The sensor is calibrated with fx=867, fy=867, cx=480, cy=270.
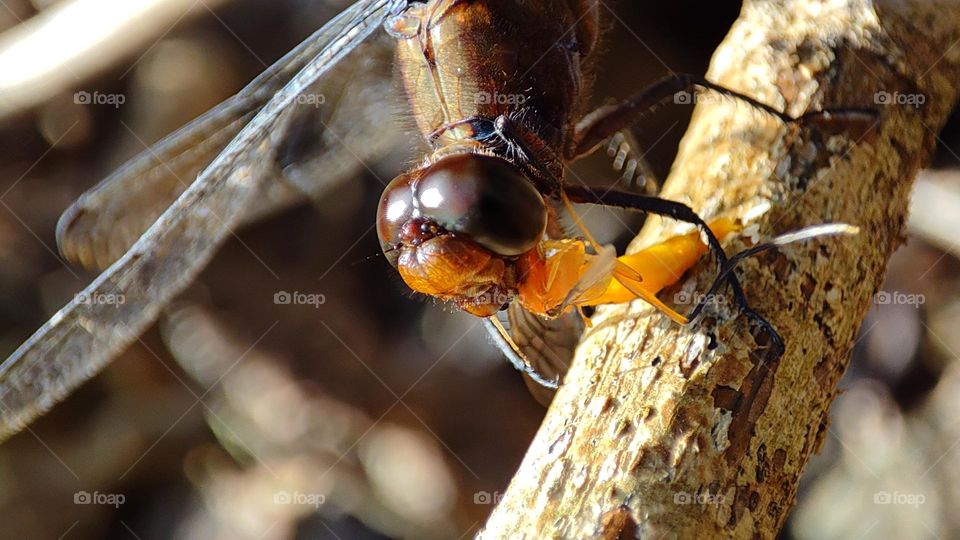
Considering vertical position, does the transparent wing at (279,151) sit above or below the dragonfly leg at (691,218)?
above

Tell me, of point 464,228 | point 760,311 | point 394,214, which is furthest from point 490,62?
point 760,311

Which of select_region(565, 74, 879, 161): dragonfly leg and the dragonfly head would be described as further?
select_region(565, 74, 879, 161): dragonfly leg

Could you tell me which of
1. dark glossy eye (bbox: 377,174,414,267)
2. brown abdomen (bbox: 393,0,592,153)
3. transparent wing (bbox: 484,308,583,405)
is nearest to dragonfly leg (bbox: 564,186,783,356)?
brown abdomen (bbox: 393,0,592,153)

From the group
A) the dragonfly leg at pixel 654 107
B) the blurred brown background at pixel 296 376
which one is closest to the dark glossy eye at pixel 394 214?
the dragonfly leg at pixel 654 107

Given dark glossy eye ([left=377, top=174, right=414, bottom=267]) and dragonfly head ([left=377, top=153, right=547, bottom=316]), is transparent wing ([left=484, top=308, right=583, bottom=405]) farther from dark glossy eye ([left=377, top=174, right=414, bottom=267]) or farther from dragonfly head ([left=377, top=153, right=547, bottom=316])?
dark glossy eye ([left=377, top=174, right=414, bottom=267])

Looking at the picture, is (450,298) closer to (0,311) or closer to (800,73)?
(800,73)

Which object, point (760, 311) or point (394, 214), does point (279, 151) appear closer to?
point (394, 214)

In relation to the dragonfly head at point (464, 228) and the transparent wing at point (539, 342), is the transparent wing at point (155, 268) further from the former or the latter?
the transparent wing at point (539, 342)
